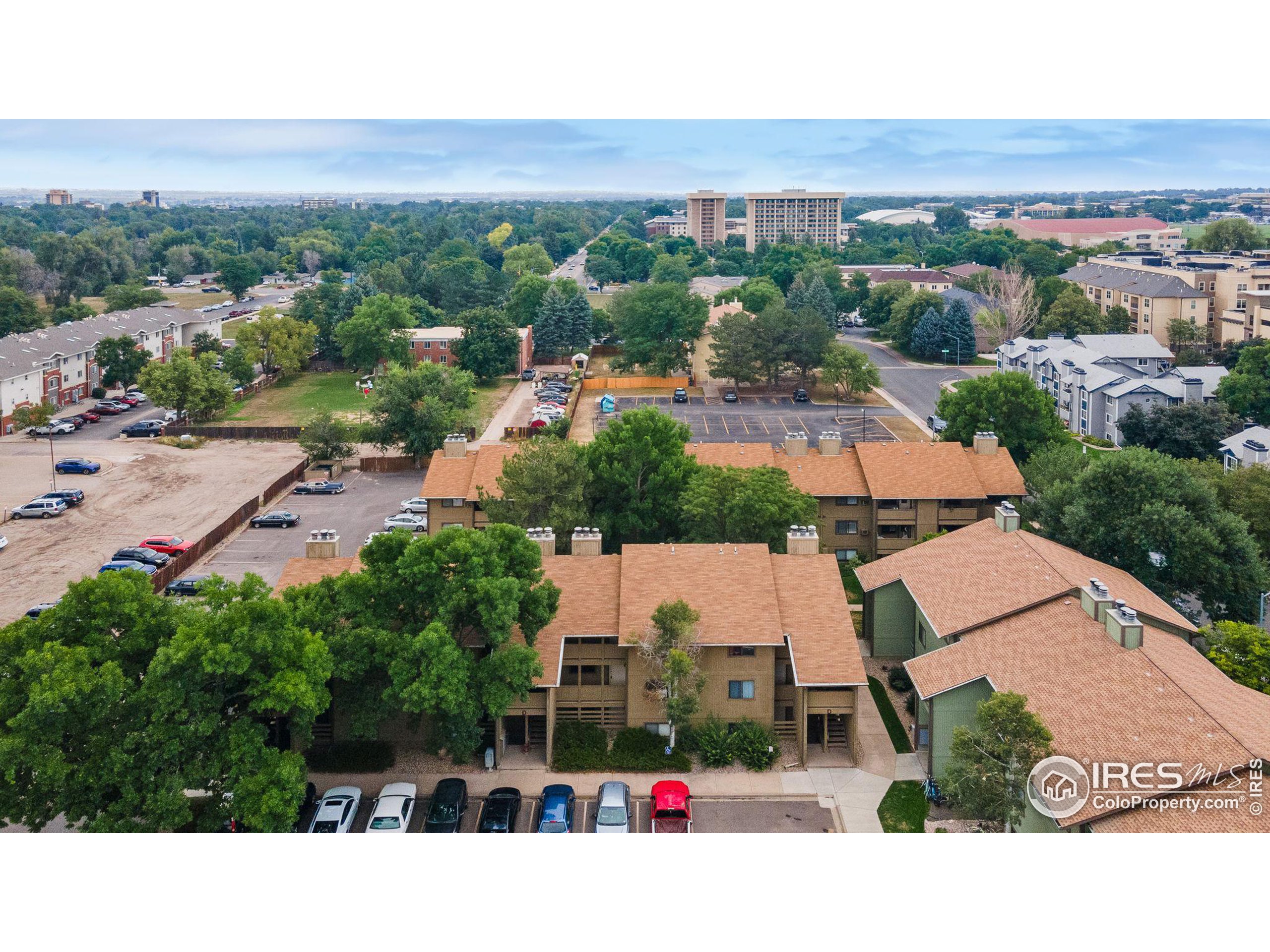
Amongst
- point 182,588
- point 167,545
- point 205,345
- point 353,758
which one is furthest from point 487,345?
point 353,758

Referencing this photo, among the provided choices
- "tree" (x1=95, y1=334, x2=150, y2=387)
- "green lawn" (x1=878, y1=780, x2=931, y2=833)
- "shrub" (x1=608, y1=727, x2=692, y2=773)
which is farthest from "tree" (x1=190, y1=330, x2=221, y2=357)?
"green lawn" (x1=878, y1=780, x2=931, y2=833)

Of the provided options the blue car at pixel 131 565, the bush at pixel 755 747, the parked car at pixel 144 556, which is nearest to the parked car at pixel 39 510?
the parked car at pixel 144 556

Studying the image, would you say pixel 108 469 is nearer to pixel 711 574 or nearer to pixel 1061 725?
pixel 711 574

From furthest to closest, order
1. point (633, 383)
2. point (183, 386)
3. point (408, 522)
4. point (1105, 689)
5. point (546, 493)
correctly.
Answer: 1. point (633, 383)
2. point (183, 386)
3. point (408, 522)
4. point (546, 493)
5. point (1105, 689)

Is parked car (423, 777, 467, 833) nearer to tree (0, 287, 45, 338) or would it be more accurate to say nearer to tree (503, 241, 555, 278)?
tree (0, 287, 45, 338)

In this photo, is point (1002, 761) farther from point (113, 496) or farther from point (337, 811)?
point (113, 496)

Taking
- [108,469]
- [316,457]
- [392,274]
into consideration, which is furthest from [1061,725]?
[392,274]

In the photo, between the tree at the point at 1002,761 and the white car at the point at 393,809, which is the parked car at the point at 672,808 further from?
the tree at the point at 1002,761
